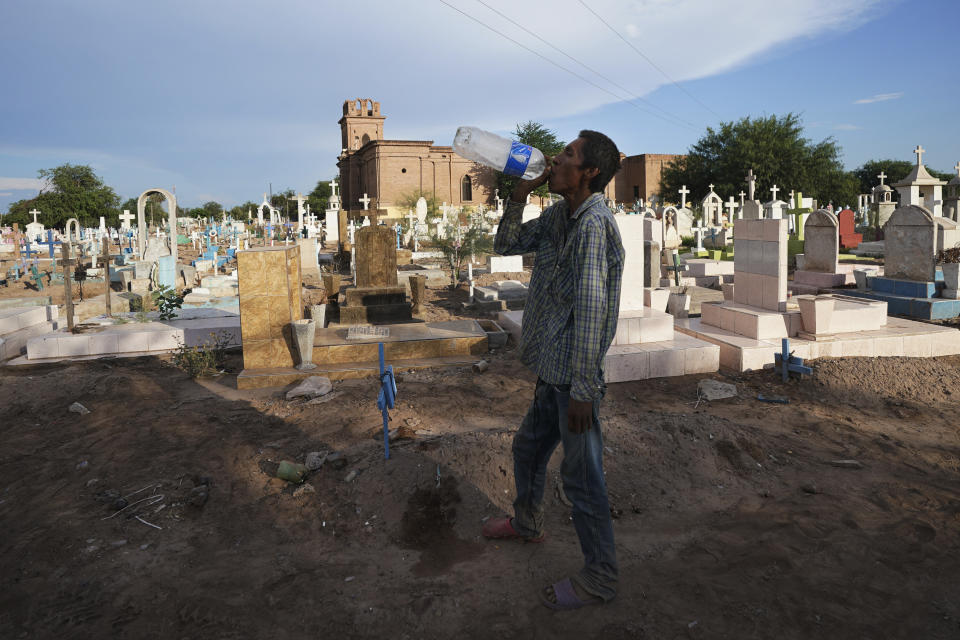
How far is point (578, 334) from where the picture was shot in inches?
92.9

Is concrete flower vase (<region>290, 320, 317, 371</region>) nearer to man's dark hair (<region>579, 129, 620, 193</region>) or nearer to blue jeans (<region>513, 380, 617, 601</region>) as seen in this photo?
blue jeans (<region>513, 380, 617, 601</region>)

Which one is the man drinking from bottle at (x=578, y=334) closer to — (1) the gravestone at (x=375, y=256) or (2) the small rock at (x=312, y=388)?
→ (2) the small rock at (x=312, y=388)

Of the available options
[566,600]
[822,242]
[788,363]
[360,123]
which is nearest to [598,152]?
[566,600]

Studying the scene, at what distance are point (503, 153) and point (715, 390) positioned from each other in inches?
167

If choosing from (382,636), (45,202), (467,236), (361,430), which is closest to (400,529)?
(382,636)

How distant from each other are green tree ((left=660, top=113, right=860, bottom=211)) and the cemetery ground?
136 feet

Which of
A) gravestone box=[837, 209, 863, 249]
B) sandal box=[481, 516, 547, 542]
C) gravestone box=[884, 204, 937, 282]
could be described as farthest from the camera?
gravestone box=[837, 209, 863, 249]

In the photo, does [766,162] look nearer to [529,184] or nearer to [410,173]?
[410,173]

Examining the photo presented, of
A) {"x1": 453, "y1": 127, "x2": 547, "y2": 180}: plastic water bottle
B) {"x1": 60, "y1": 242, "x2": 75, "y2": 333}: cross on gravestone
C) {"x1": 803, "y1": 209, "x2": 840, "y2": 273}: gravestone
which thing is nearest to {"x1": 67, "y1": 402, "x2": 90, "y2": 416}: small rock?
{"x1": 60, "y1": 242, "x2": 75, "y2": 333}: cross on gravestone

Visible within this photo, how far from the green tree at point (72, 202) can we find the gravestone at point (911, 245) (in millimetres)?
53264

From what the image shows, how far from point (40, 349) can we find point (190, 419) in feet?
13.3

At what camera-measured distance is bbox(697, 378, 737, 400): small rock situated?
6.05m

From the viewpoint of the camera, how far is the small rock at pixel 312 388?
19.8ft

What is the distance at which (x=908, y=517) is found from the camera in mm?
3352
